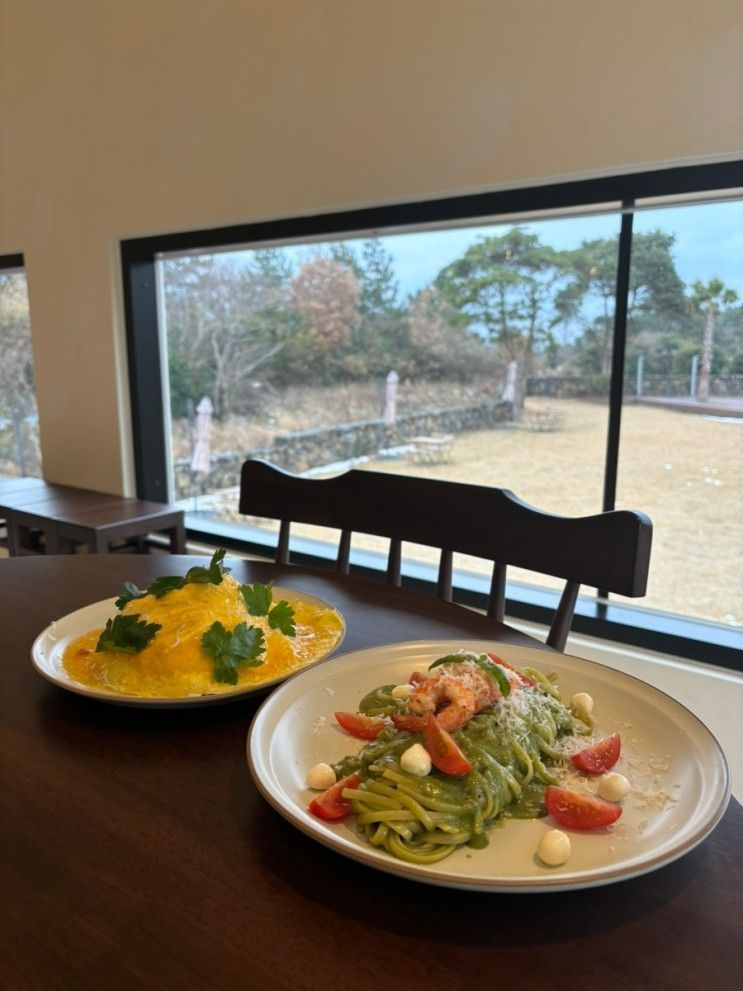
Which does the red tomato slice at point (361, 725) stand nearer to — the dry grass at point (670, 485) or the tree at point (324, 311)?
the dry grass at point (670, 485)

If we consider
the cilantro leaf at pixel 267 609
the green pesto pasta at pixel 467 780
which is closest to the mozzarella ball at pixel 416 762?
the green pesto pasta at pixel 467 780

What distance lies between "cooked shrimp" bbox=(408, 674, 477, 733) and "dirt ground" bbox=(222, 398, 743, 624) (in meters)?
1.54

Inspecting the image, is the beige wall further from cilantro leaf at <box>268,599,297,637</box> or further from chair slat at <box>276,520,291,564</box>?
cilantro leaf at <box>268,599,297,637</box>

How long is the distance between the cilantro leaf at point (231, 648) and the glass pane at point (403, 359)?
153 centimetres

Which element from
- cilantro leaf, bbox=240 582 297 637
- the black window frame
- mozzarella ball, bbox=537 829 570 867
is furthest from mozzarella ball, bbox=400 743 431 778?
the black window frame

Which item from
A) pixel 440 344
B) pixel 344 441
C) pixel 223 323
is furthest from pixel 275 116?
pixel 344 441

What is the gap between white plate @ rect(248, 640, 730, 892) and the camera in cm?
59

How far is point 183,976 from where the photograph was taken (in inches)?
21.2

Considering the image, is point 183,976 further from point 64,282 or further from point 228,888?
point 64,282

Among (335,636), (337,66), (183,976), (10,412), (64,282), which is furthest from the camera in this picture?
(10,412)

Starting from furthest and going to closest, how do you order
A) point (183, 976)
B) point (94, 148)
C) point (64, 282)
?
point (64, 282)
point (94, 148)
point (183, 976)

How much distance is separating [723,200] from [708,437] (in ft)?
1.98

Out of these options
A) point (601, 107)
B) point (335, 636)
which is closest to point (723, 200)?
point (601, 107)

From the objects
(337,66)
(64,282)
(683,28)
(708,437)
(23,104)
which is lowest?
(708,437)
